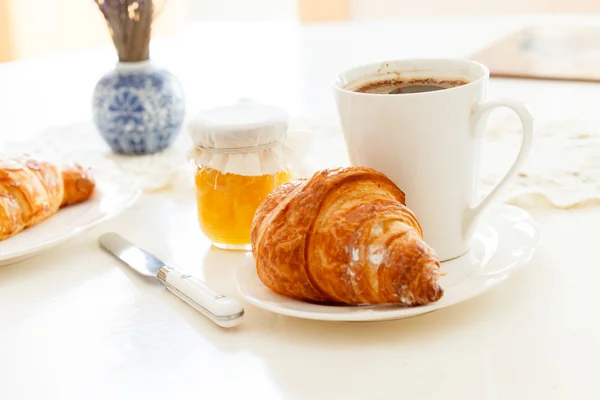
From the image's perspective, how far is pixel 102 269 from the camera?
926mm

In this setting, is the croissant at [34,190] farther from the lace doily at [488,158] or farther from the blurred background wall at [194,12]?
the blurred background wall at [194,12]

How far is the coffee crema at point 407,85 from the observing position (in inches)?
33.7

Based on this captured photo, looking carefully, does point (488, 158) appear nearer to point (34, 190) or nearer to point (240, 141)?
point (240, 141)

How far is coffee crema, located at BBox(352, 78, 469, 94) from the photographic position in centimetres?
85

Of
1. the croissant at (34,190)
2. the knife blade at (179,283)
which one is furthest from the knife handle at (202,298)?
the croissant at (34,190)

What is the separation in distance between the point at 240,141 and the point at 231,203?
0.07 metres

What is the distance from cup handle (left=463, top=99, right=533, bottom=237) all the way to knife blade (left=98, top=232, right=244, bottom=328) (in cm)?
26

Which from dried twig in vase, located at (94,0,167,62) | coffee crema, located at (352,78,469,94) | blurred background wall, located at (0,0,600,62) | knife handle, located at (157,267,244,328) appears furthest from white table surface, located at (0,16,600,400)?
blurred background wall, located at (0,0,600,62)

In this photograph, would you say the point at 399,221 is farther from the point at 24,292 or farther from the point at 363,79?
the point at 24,292

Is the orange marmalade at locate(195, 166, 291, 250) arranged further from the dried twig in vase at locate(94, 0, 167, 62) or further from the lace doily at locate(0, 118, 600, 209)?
the dried twig in vase at locate(94, 0, 167, 62)

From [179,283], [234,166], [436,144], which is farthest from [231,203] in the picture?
[436,144]

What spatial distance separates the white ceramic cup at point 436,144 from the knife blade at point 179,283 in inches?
8.0

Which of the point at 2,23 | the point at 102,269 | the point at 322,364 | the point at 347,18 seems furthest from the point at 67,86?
the point at 347,18

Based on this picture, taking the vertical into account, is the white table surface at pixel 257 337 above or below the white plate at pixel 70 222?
below
